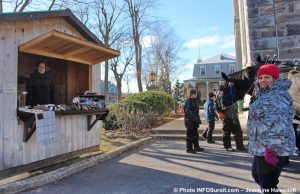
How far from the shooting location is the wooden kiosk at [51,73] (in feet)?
21.6

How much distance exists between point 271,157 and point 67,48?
5.52 metres

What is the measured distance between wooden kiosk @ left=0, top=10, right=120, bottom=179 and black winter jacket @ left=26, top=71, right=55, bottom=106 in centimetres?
25

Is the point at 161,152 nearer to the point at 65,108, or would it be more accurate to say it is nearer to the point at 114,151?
the point at 114,151

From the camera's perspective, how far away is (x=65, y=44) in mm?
7887

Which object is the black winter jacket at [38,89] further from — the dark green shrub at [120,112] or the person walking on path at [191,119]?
the dark green shrub at [120,112]

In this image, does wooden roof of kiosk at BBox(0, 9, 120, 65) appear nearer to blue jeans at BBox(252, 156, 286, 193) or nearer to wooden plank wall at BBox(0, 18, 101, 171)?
wooden plank wall at BBox(0, 18, 101, 171)

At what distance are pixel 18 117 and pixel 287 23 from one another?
Answer: 7768mm

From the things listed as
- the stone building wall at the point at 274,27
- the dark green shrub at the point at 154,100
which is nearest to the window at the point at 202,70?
the dark green shrub at the point at 154,100

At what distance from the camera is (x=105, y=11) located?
3522 cm

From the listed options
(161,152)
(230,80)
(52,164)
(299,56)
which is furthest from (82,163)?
(299,56)

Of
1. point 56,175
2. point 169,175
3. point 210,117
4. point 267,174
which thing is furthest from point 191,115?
point 267,174

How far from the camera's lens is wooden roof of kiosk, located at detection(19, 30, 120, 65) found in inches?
277

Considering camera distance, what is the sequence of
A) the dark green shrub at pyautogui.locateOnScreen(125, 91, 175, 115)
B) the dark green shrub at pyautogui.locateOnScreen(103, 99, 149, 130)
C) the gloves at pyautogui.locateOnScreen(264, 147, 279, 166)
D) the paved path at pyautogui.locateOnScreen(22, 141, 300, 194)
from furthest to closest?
the dark green shrub at pyautogui.locateOnScreen(125, 91, 175, 115)
the dark green shrub at pyautogui.locateOnScreen(103, 99, 149, 130)
the paved path at pyautogui.locateOnScreen(22, 141, 300, 194)
the gloves at pyautogui.locateOnScreen(264, 147, 279, 166)

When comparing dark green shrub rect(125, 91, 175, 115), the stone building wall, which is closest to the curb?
the stone building wall
